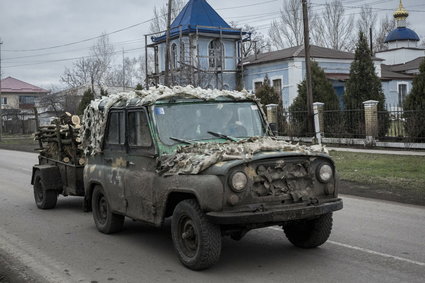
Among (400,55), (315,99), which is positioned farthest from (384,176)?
(400,55)

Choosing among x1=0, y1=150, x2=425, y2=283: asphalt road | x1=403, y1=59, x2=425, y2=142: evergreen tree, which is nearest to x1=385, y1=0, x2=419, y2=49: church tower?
x1=403, y1=59, x2=425, y2=142: evergreen tree

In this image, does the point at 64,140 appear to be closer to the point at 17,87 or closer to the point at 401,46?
the point at 401,46

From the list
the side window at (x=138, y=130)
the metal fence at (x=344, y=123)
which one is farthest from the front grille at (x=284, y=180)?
the metal fence at (x=344, y=123)

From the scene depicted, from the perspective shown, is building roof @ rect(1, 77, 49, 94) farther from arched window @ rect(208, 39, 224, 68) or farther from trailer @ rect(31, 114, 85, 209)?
trailer @ rect(31, 114, 85, 209)

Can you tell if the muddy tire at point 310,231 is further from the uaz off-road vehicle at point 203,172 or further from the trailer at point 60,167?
the trailer at point 60,167

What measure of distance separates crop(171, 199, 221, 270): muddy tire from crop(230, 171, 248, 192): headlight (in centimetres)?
49

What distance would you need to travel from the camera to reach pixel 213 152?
5.73m

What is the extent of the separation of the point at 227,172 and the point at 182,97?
71.3 inches

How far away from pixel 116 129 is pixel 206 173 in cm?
239

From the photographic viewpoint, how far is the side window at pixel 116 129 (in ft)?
23.7

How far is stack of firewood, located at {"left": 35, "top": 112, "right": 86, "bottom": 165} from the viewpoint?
9867mm

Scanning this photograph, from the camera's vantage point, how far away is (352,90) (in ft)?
82.8

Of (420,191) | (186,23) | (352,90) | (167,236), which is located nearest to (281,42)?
(186,23)

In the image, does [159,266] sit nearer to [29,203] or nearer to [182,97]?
[182,97]
